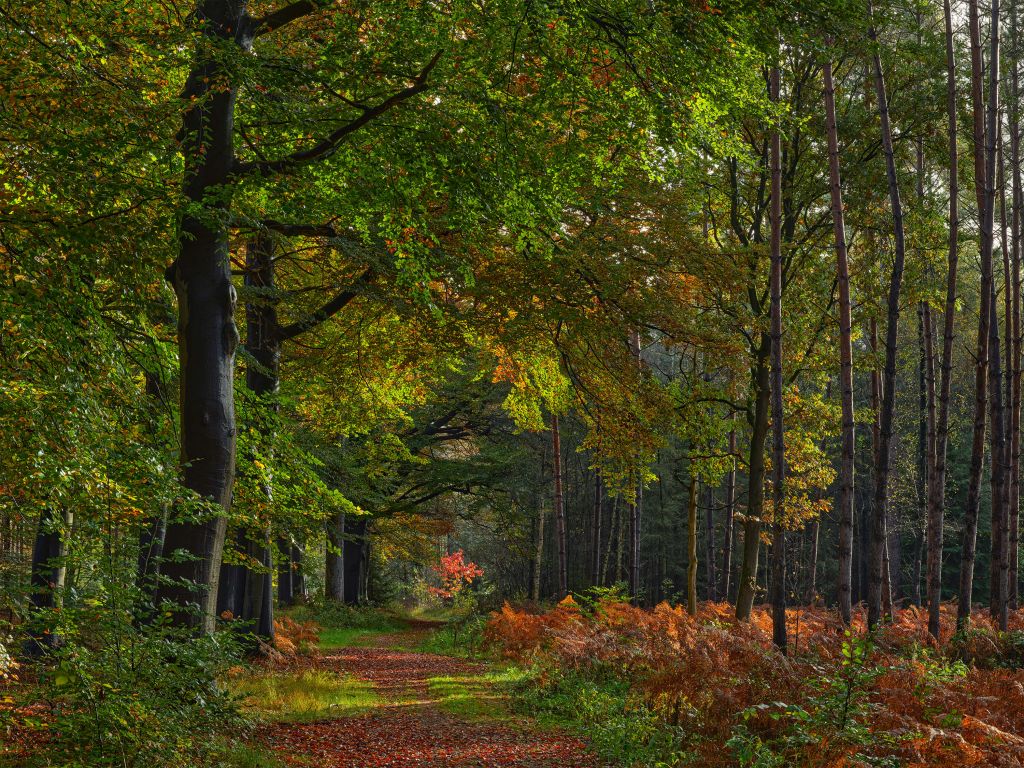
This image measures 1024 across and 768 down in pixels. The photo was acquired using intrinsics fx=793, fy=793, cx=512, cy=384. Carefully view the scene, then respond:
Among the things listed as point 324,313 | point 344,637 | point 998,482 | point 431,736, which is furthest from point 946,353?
point 344,637

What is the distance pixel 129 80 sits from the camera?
6.59 metres

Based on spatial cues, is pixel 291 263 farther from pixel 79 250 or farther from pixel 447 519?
pixel 447 519

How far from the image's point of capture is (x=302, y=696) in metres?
10.5

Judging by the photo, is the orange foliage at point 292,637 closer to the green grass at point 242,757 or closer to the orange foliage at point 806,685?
the orange foliage at point 806,685

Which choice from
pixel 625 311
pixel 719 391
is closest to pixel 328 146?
pixel 625 311

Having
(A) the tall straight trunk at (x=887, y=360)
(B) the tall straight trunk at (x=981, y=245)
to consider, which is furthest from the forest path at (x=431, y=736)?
(B) the tall straight trunk at (x=981, y=245)

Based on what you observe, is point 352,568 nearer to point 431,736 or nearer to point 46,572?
point 431,736

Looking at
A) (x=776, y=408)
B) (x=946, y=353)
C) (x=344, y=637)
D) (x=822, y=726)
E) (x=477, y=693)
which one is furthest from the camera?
(x=344, y=637)

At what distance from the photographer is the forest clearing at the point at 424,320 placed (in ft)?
18.9

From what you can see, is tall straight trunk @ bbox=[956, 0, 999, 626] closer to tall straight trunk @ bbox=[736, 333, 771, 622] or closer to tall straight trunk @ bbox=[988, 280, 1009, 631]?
tall straight trunk @ bbox=[988, 280, 1009, 631]

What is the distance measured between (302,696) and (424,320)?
17.1 ft

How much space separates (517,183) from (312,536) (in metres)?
7.20

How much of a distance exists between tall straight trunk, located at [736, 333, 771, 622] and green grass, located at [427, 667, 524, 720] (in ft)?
15.6

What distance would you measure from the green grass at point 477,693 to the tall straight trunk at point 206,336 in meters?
4.43
